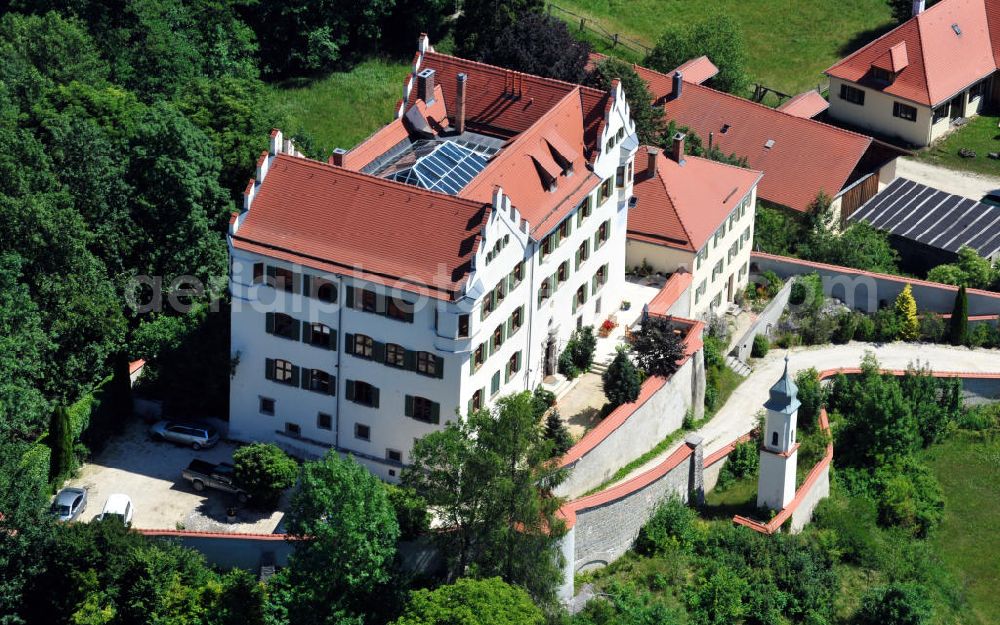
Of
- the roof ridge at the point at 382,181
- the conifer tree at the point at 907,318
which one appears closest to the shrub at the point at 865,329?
the conifer tree at the point at 907,318

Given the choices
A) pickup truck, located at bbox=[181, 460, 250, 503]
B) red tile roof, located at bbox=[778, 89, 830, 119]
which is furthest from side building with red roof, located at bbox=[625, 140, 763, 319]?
pickup truck, located at bbox=[181, 460, 250, 503]

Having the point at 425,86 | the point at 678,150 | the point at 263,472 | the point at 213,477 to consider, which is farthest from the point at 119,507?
the point at 678,150

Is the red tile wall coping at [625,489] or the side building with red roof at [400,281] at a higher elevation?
the side building with red roof at [400,281]

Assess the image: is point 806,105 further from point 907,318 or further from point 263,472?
point 263,472

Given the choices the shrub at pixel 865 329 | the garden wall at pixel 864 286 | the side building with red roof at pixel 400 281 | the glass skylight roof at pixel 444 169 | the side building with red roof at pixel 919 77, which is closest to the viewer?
the side building with red roof at pixel 400 281

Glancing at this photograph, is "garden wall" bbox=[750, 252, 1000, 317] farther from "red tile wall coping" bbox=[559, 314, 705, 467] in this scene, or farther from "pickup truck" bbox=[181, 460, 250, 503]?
"pickup truck" bbox=[181, 460, 250, 503]

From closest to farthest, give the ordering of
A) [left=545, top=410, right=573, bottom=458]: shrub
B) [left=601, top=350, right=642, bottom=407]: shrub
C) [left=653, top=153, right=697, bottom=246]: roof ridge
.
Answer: [left=545, top=410, right=573, bottom=458]: shrub, [left=601, top=350, right=642, bottom=407]: shrub, [left=653, top=153, right=697, bottom=246]: roof ridge

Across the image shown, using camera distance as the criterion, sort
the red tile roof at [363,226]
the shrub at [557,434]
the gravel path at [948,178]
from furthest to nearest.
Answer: the gravel path at [948,178]
the shrub at [557,434]
the red tile roof at [363,226]

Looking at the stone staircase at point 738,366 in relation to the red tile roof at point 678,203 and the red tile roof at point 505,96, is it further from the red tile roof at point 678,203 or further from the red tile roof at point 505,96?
the red tile roof at point 505,96
